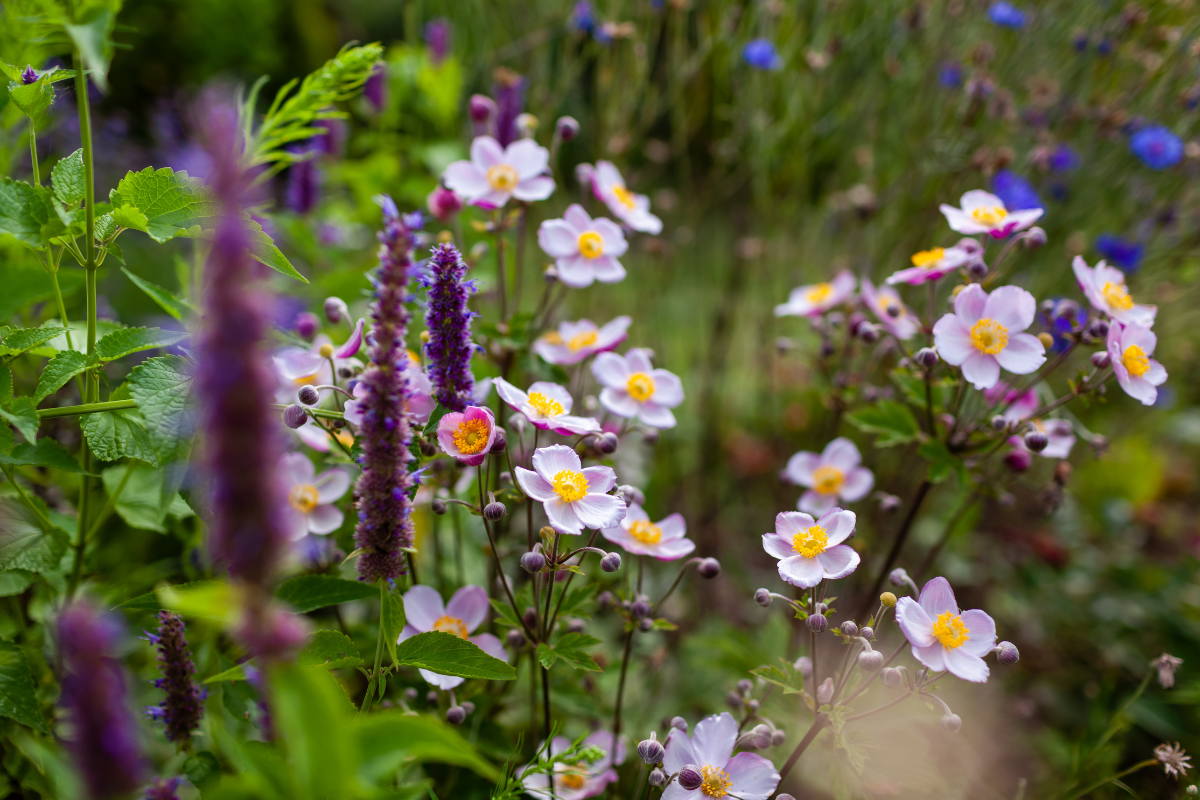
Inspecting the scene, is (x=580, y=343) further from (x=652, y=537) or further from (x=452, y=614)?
(x=452, y=614)

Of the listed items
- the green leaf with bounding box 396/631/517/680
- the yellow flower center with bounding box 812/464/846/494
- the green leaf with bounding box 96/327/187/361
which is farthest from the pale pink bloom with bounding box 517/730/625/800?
the green leaf with bounding box 96/327/187/361

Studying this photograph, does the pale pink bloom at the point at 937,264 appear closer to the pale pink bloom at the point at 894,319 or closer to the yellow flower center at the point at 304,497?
the pale pink bloom at the point at 894,319

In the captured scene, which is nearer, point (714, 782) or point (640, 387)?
point (714, 782)

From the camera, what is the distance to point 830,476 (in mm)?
1787

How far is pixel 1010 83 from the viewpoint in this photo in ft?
8.56

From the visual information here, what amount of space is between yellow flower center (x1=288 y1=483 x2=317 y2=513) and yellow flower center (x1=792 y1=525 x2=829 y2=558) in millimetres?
894

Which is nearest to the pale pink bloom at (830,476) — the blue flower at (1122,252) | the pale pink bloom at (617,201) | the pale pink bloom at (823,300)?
the pale pink bloom at (823,300)

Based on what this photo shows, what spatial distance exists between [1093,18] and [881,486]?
1.80m

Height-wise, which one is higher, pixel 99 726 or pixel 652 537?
pixel 99 726

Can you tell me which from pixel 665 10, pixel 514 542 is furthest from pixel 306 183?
pixel 665 10

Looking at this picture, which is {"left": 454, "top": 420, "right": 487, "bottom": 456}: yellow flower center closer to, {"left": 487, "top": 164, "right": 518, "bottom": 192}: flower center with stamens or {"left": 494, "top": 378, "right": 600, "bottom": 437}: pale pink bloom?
{"left": 494, "top": 378, "right": 600, "bottom": 437}: pale pink bloom

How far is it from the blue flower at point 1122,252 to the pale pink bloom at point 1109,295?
104cm

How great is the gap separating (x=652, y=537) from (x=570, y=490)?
0.31 m

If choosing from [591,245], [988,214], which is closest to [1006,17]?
A: [988,214]
